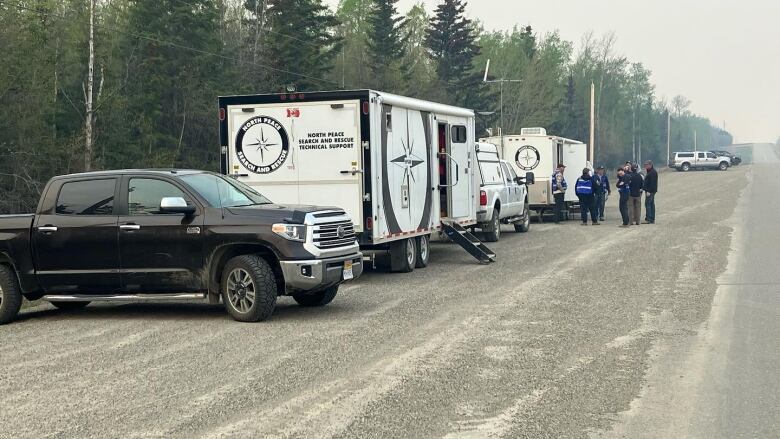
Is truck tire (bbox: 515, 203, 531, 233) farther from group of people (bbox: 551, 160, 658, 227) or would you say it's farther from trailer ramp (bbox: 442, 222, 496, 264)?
trailer ramp (bbox: 442, 222, 496, 264)

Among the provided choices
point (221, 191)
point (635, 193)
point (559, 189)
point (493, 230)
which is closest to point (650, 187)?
point (635, 193)

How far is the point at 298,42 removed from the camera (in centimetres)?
5200

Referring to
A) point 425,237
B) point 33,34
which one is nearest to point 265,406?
point 425,237

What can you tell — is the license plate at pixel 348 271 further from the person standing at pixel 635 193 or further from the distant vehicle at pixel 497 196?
the person standing at pixel 635 193

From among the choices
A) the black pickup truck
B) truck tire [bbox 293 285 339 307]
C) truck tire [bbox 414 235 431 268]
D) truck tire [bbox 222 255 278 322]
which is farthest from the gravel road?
truck tire [bbox 414 235 431 268]

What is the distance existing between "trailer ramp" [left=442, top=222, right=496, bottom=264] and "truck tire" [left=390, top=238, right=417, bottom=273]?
156cm

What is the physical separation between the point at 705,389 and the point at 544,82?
8388cm

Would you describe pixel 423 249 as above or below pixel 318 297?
above

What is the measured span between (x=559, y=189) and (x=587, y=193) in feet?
4.51

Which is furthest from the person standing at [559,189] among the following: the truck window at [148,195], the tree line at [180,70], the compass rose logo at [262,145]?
the truck window at [148,195]

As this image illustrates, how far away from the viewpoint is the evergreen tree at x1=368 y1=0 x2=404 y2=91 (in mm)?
64688

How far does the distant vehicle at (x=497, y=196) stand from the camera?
21578mm

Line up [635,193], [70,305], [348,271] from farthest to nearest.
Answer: [635,193], [70,305], [348,271]

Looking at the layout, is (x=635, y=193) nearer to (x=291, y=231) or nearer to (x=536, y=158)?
(x=536, y=158)
